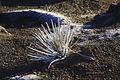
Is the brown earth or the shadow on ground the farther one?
the shadow on ground

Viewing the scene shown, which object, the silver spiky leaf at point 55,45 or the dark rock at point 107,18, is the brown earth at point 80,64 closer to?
the silver spiky leaf at point 55,45

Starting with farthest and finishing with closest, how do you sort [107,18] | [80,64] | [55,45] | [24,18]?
[24,18] < [107,18] < [55,45] < [80,64]

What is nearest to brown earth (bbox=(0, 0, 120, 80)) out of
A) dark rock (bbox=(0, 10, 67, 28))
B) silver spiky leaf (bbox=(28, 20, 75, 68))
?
silver spiky leaf (bbox=(28, 20, 75, 68))

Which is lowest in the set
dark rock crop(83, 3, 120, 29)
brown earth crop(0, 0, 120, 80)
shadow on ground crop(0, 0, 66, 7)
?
brown earth crop(0, 0, 120, 80)

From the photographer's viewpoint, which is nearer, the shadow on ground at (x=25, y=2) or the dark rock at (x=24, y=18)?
the dark rock at (x=24, y=18)

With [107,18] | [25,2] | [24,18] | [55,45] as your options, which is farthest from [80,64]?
[25,2]

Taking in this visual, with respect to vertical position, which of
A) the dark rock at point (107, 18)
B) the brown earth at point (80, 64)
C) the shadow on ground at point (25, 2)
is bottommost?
the brown earth at point (80, 64)

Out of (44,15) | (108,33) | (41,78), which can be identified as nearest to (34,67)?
(41,78)

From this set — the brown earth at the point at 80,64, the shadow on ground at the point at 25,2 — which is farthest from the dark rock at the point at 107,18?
the shadow on ground at the point at 25,2

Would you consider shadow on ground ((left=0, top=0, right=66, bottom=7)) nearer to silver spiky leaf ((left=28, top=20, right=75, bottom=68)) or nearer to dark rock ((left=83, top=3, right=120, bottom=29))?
dark rock ((left=83, top=3, right=120, bottom=29))

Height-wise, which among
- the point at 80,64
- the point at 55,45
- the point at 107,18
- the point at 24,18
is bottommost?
the point at 80,64

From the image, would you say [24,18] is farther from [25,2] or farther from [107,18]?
[107,18]

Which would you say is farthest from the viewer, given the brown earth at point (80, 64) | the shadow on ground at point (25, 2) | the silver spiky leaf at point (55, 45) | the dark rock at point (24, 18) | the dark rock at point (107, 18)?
the shadow on ground at point (25, 2)
